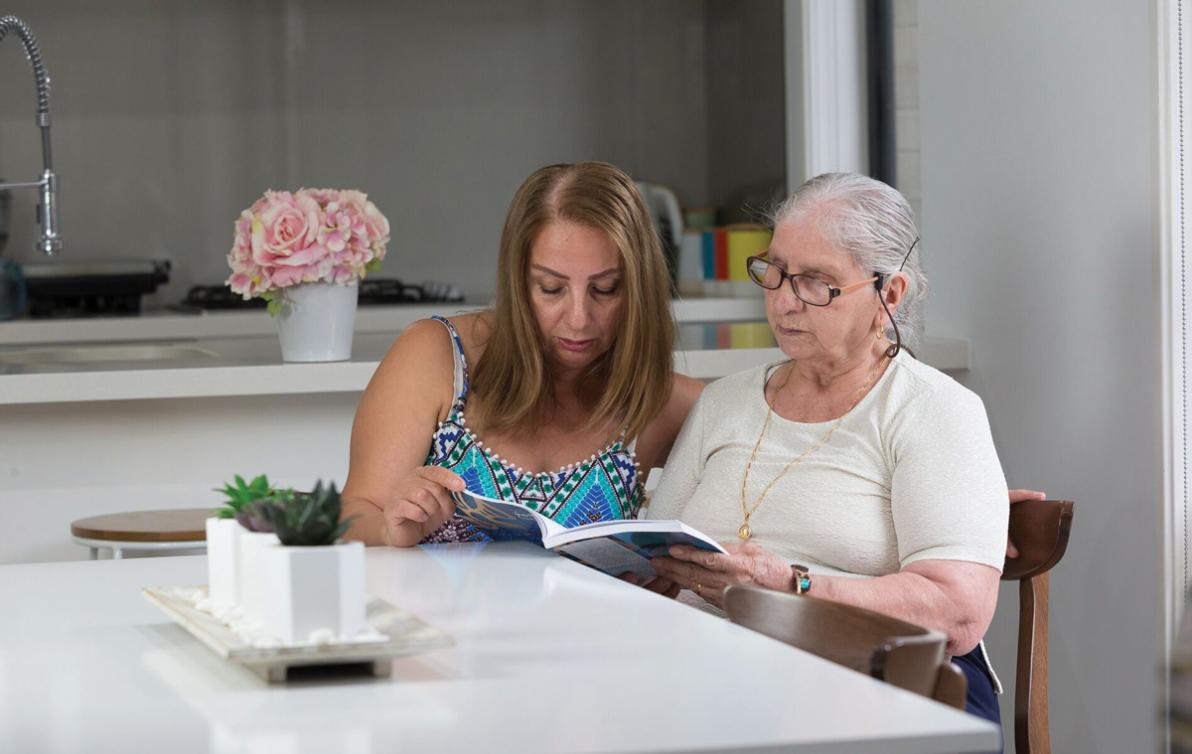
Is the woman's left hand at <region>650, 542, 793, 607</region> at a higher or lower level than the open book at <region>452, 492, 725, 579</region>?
lower

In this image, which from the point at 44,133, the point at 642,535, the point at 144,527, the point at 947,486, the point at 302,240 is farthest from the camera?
the point at 44,133

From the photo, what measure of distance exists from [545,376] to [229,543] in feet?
2.88

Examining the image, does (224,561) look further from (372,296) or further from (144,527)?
(372,296)

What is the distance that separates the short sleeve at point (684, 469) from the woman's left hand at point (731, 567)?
35 centimetres

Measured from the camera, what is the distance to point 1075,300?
2629 mm

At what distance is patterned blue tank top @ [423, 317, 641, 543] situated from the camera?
85.5 inches

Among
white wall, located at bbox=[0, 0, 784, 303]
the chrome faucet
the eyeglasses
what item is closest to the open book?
the eyeglasses

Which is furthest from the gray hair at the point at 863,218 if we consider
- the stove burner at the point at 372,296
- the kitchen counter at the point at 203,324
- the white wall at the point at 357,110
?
the white wall at the point at 357,110

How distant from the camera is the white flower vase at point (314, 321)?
3043mm

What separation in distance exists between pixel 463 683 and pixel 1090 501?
63.1 inches

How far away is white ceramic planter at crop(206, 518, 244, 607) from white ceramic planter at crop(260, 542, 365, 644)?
0.13m

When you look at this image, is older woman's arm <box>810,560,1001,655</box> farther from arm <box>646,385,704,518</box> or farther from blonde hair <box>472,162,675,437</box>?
blonde hair <box>472,162,675,437</box>

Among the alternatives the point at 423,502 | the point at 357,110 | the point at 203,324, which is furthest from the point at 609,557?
the point at 357,110

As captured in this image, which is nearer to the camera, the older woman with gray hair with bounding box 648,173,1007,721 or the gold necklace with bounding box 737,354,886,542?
the older woman with gray hair with bounding box 648,173,1007,721
